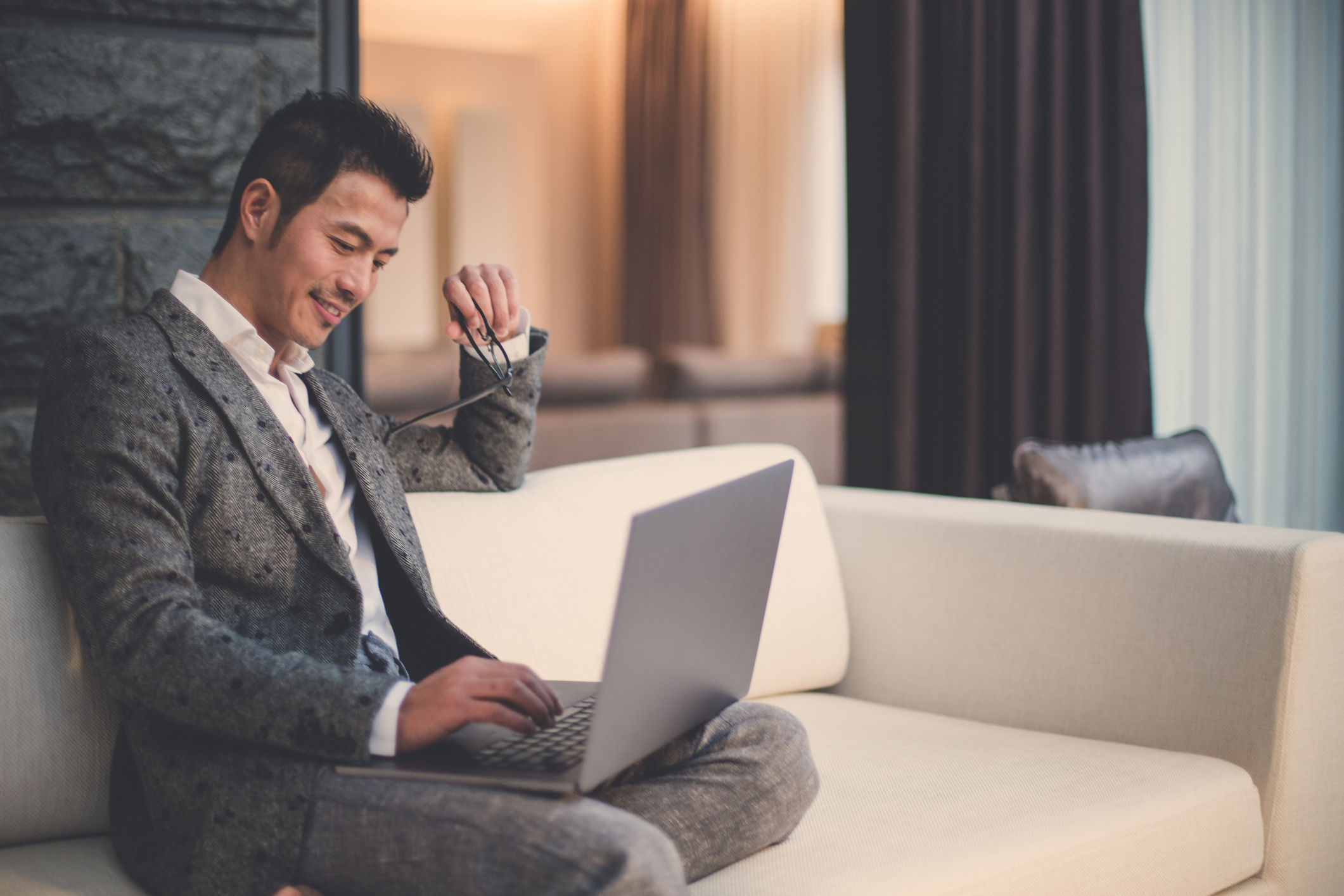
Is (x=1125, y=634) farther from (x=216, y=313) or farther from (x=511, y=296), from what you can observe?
(x=216, y=313)

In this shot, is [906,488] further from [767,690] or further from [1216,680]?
[1216,680]

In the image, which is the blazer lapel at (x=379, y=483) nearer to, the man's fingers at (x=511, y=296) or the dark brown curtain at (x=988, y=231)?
the man's fingers at (x=511, y=296)

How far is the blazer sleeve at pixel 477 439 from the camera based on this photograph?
59.1 inches

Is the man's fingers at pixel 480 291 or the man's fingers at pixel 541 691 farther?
the man's fingers at pixel 480 291

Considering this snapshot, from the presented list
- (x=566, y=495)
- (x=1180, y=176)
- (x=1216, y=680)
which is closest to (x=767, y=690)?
(x=566, y=495)

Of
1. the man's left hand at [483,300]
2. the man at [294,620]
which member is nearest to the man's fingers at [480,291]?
the man's left hand at [483,300]

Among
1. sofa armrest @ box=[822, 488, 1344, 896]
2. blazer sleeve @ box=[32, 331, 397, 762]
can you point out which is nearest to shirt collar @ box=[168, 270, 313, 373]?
blazer sleeve @ box=[32, 331, 397, 762]

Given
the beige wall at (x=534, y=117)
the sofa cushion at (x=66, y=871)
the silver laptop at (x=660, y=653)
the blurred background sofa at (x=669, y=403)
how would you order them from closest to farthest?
the silver laptop at (x=660, y=653)
the sofa cushion at (x=66, y=871)
the blurred background sofa at (x=669, y=403)
the beige wall at (x=534, y=117)

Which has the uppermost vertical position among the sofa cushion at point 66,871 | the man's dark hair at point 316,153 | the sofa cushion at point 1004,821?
the man's dark hair at point 316,153

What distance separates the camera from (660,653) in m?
0.91

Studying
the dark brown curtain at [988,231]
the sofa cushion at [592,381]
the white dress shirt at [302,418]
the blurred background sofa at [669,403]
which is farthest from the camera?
the sofa cushion at [592,381]

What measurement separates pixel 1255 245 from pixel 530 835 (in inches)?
112

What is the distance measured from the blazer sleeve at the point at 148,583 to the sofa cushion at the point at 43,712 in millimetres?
154

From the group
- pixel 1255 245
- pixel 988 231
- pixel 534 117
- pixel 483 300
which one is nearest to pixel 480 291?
pixel 483 300
